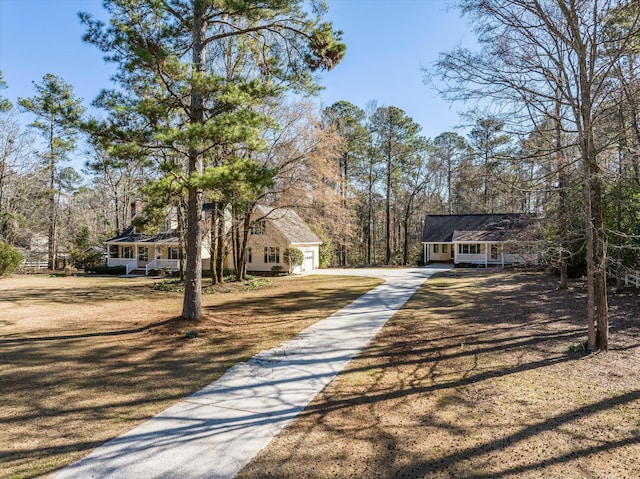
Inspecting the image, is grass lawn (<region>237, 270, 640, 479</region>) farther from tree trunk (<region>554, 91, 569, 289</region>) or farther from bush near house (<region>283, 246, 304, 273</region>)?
bush near house (<region>283, 246, 304, 273</region>)

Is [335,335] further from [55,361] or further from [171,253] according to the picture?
[171,253]

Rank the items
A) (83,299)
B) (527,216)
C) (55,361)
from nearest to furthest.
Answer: (55,361) → (527,216) → (83,299)

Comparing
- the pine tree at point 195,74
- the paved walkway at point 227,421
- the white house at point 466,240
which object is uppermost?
the pine tree at point 195,74

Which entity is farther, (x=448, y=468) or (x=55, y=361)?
(x=55, y=361)

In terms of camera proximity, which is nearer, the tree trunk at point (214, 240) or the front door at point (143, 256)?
the tree trunk at point (214, 240)

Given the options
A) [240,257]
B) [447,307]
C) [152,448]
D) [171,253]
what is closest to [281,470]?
[152,448]

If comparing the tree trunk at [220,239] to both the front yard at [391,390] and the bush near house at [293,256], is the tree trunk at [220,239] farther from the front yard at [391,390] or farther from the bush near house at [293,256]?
the front yard at [391,390]

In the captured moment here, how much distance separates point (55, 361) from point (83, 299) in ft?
32.7

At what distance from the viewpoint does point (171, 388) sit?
598 cm

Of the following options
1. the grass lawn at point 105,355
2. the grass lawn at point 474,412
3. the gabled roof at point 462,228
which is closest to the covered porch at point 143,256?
the grass lawn at point 105,355

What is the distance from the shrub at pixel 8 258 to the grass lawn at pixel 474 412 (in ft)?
81.8

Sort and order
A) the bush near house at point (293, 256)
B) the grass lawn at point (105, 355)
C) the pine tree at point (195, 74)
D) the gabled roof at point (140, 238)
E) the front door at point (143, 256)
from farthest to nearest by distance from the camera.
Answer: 1. the front door at point (143, 256)
2. the gabled roof at point (140, 238)
3. the bush near house at point (293, 256)
4. the pine tree at point (195, 74)
5. the grass lawn at point (105, 355)

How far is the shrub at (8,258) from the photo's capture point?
905 inches

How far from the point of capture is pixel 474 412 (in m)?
4.95
